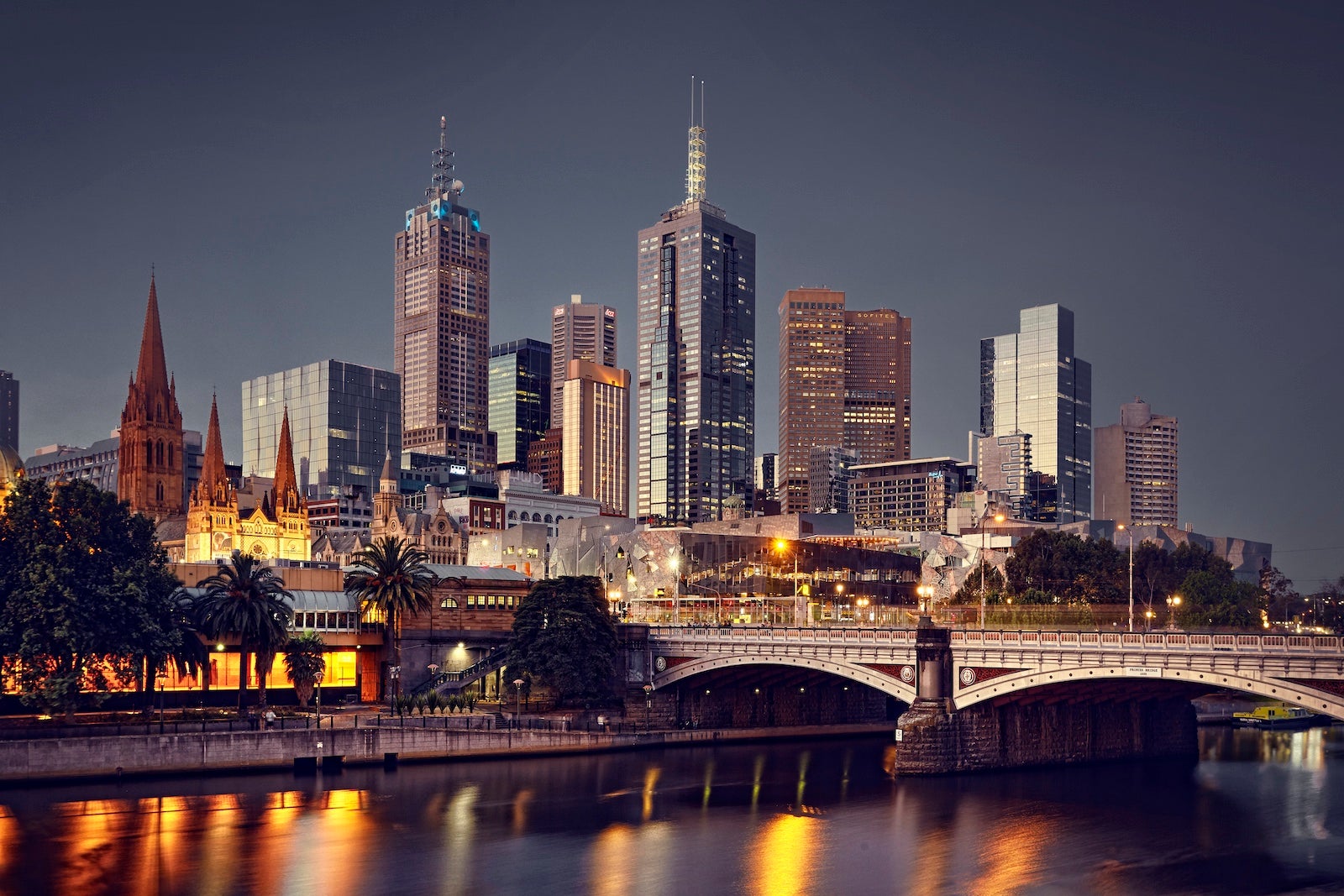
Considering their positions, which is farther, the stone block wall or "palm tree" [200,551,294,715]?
"palm tree" [200,551,294,715]

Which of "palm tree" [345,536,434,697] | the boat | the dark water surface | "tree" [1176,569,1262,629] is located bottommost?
the boat

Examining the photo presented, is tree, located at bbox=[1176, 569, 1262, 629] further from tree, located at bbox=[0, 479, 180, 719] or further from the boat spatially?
tree, located at bbox=[0, 479, 180, 719]

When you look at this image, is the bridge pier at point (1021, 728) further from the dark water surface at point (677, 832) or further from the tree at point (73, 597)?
the tree at point (73, 597)

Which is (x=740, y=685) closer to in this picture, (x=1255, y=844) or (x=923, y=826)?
(x=923, y=826)

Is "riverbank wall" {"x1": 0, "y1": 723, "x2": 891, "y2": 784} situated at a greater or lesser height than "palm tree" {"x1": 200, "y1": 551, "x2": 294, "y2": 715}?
lesser

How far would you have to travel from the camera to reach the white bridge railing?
3305 inches

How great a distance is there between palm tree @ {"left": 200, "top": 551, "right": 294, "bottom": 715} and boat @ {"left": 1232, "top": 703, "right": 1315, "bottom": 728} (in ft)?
326

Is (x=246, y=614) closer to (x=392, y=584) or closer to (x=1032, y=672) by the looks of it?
(x=392, y=584)

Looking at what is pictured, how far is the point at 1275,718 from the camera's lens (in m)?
148

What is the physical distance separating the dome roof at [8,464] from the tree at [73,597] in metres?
39.3

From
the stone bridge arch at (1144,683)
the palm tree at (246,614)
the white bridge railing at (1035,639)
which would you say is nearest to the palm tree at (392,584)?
the palm tree at (246,614)

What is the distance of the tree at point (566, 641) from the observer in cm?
11838

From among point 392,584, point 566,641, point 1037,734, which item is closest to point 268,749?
point 392,584

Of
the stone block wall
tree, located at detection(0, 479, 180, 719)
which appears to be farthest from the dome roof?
the stone block wall
